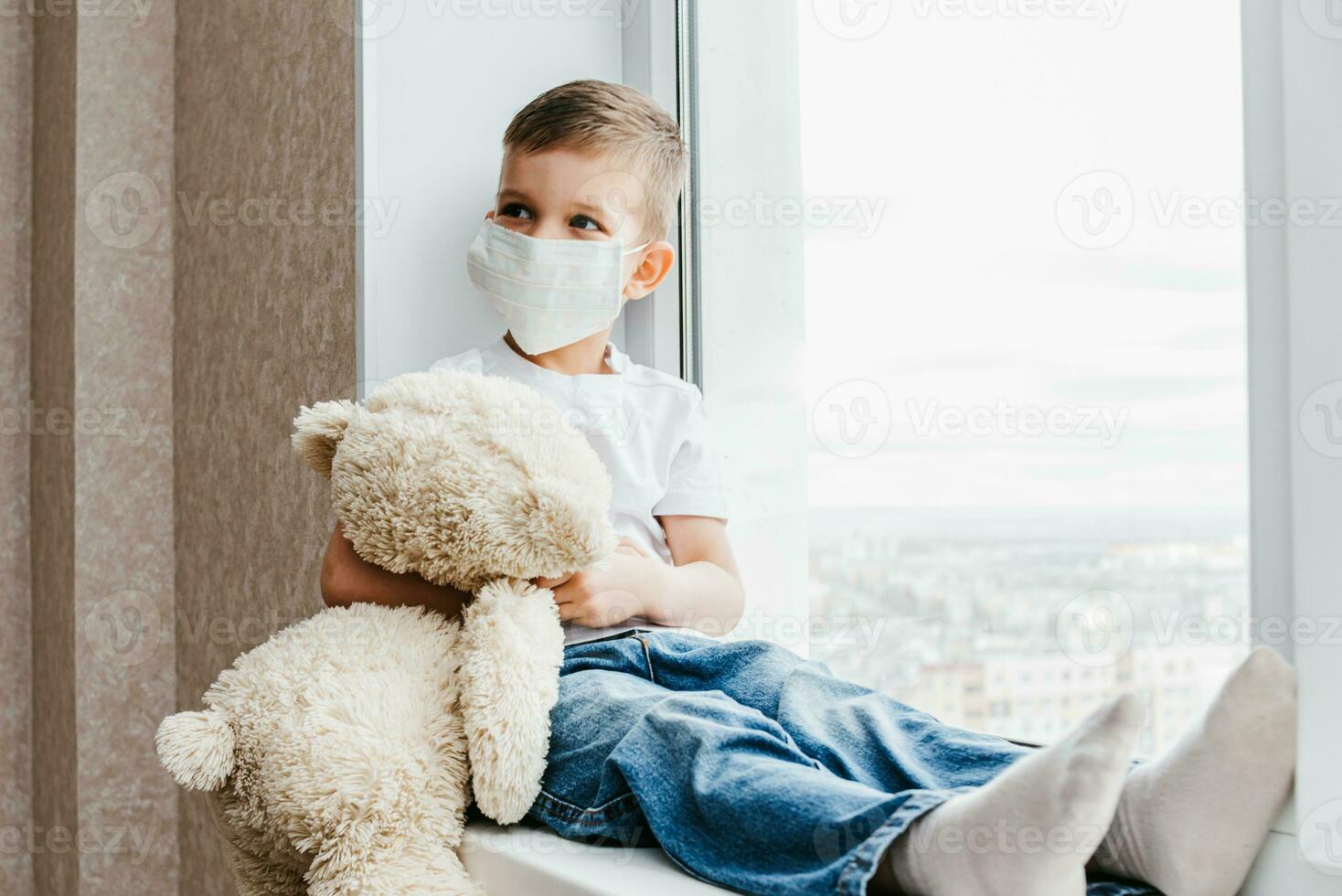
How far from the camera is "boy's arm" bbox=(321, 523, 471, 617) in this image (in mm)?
779

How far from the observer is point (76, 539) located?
157 cm

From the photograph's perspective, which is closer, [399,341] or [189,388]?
[399,341]

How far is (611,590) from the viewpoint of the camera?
84cm

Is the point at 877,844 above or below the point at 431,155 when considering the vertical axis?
below

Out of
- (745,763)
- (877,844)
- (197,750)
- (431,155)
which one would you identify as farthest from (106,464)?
(877,844)

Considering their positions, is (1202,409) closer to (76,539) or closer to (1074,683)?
(1074,683)

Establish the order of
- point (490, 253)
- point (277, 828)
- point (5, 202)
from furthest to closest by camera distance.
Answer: point (5, 202)
point (490, 253)
point (277, 828)

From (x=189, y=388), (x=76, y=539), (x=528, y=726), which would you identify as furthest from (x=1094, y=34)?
(x=76, y=539)

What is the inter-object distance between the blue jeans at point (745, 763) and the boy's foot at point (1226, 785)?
0.03 meters

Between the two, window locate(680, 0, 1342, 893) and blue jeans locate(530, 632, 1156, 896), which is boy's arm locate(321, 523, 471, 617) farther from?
window locate(680, 0, 1342, 893)

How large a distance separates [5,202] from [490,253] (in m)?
1.29

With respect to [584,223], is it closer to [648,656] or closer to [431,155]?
[431,155]

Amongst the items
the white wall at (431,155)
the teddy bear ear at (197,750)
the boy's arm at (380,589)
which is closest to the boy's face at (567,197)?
the white wall at (431,155)

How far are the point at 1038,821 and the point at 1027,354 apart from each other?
49 cm
